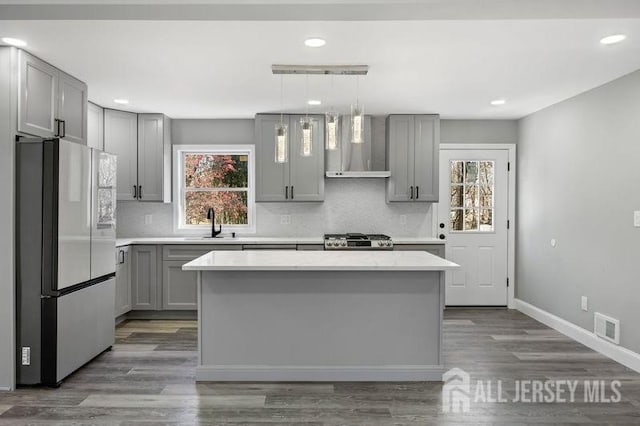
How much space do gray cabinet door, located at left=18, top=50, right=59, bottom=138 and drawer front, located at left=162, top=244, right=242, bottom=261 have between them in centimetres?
196

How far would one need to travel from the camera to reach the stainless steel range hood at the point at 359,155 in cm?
562

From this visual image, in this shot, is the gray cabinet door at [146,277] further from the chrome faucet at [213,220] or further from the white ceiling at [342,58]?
the white ceiling at [342,58]

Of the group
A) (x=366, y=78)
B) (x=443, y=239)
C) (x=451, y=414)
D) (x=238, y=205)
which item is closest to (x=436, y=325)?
(x=451, y=414)

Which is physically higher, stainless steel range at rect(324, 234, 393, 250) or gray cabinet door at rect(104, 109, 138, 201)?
gray cabinet door at rect(104, 109, 138, 201)

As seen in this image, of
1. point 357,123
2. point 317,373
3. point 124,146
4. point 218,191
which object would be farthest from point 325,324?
point 124,146

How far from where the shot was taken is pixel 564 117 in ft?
15.5

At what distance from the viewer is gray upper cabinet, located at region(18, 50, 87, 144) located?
3.27m

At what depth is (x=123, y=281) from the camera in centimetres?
504

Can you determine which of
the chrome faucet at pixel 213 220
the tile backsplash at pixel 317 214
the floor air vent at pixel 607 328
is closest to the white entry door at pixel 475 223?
the tile backsplash at pixel 317 214

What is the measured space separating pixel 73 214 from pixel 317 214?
301cm

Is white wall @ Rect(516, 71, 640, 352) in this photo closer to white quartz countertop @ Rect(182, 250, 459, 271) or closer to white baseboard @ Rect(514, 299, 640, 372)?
white baseboard @ Rect(514, 299, 640, 372)

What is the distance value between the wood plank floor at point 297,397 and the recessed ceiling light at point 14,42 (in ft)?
7.70

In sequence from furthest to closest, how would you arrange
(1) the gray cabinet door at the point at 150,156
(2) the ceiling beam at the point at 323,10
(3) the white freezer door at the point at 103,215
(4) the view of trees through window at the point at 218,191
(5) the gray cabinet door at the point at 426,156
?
1. (4) the view of trees through window at the point at 218,191
2. (5) the gray cabinet door at the point at 426,156
3. (1) the gray cabinet door at the point at 150,156
4. (3) the white freezer door at the point at 103,215
5. (2) the ceiling beam at the point at 323,10

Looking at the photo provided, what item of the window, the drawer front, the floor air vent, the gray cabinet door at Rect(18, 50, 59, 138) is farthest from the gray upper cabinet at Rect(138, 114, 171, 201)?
the floor air vent
